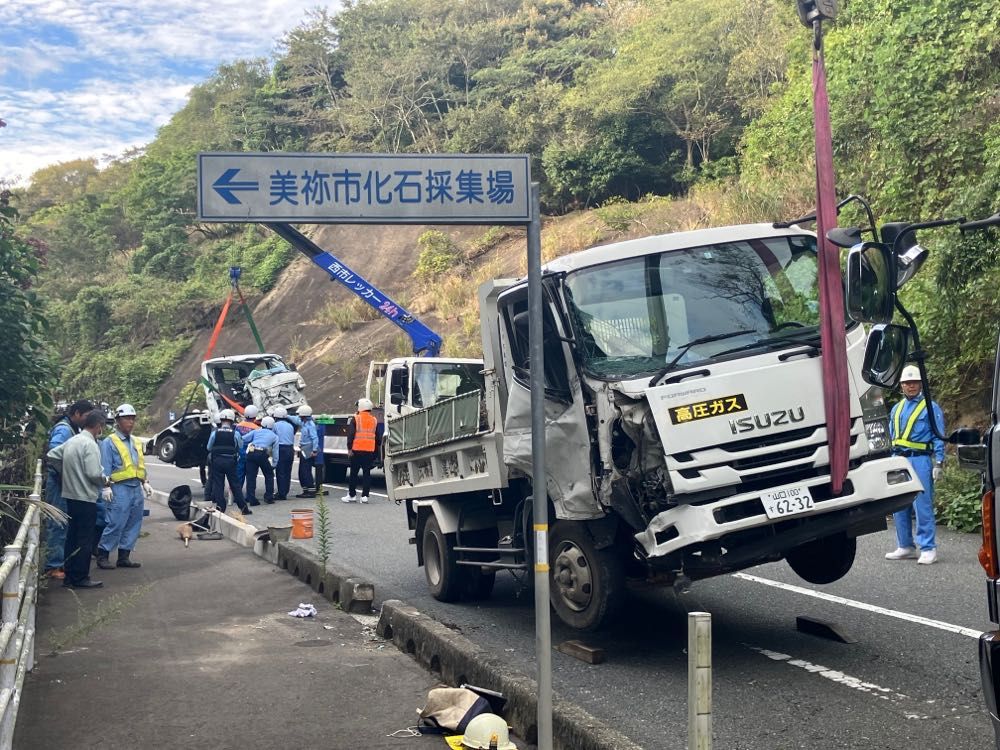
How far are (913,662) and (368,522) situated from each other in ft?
33.7

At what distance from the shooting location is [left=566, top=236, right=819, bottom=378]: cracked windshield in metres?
7.30

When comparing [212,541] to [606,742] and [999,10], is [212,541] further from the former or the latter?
[999,10]

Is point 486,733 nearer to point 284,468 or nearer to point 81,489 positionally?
point 81,489

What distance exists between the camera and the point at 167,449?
2442 cm

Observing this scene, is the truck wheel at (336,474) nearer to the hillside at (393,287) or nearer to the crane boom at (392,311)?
the crane boom at (392,311)

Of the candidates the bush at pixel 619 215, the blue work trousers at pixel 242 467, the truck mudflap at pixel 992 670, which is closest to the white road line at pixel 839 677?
the truck mudflap at pixel 992 670

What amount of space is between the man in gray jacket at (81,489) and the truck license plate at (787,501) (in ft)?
22.7

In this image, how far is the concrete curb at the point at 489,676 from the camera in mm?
5297

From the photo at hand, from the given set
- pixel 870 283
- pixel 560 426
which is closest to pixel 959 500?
pixel 560 426

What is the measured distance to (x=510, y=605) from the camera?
393 inches

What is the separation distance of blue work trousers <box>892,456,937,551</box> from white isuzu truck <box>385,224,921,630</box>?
7.99ft

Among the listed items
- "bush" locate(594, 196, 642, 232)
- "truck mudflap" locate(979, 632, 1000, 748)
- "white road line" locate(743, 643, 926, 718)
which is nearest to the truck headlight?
"white road line" locate(743, 643, 926, 718)

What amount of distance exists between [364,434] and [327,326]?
29771 mm

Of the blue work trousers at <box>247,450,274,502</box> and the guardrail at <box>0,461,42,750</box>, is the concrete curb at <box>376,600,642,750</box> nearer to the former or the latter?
the guardrail at <box>0,461,42,750</box>
